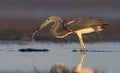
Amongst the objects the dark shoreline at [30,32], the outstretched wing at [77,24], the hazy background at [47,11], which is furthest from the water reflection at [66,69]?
the hazy background at [47,11]

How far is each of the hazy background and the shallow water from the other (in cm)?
436

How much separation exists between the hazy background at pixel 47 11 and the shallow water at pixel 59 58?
4.36 metres

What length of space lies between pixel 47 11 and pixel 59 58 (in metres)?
11.2

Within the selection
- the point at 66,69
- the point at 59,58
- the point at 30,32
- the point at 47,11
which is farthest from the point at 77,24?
the point at 47,11

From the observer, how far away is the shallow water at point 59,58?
38.4ft

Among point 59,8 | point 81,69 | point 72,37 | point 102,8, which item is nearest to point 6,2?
point 59,8

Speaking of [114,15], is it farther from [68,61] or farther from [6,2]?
[68,61]

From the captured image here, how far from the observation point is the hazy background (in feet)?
70.3

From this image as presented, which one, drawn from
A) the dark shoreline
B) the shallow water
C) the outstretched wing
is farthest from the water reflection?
the dark shoreline

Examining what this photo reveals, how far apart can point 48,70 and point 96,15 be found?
11890 millimetres

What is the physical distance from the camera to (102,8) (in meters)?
24.5

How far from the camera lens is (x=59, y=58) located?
43.2 ft

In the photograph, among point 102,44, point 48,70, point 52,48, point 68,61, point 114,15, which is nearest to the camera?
point 48,70

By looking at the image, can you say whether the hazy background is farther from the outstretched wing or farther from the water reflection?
the water reflection
